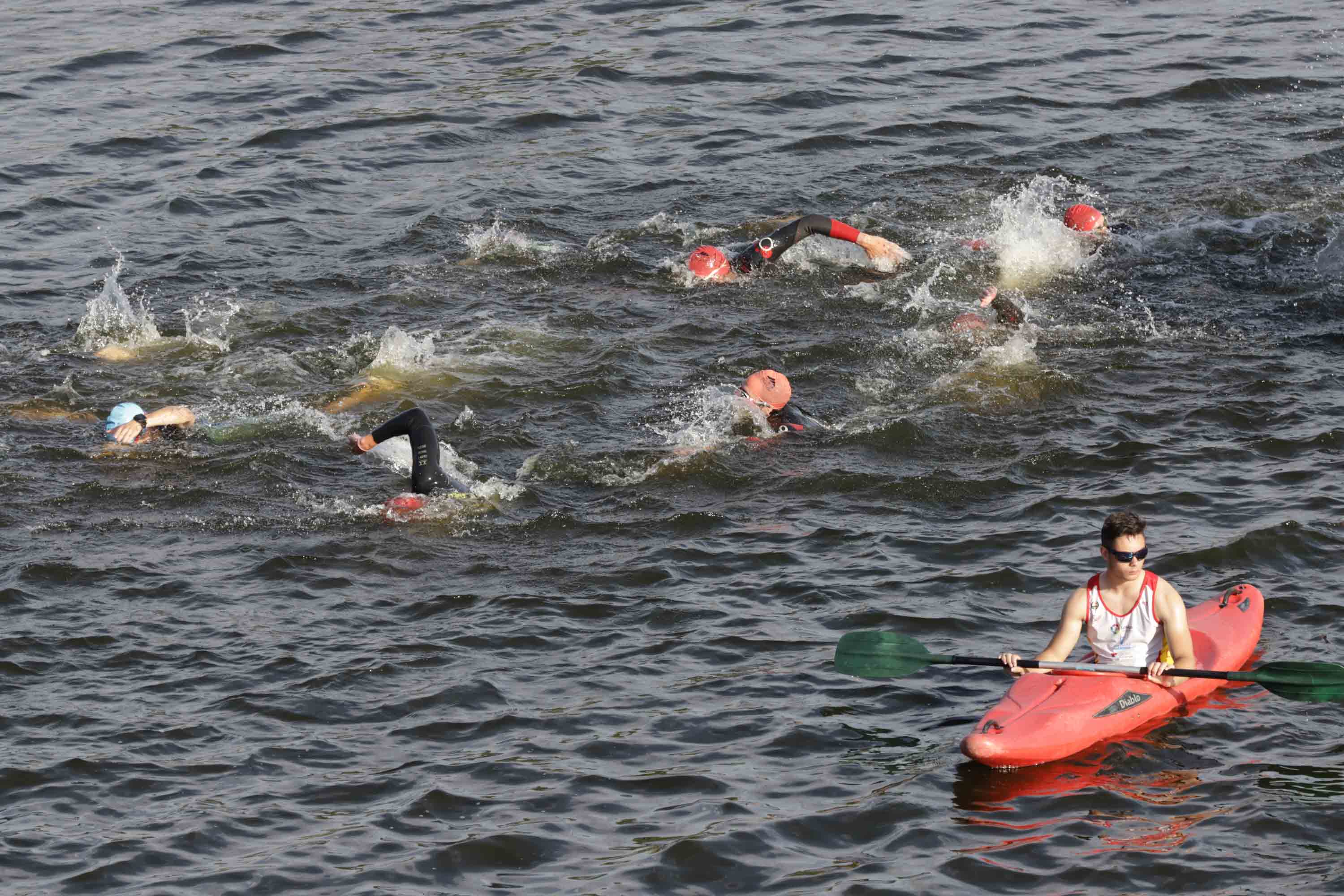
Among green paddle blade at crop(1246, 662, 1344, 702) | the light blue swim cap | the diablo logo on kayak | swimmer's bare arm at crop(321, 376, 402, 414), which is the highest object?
the light blue swim cap

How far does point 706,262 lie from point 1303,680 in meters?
8.48

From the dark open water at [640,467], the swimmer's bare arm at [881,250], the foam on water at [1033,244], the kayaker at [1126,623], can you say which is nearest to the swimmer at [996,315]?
the dark open water at [640,467]

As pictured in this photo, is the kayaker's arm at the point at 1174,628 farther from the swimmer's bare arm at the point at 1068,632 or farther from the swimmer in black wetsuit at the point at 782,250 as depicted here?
the swimmer in black wetsuit at the point at 782,250

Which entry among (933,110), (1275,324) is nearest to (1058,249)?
(1275,324)

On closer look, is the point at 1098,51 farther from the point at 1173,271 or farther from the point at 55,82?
the point at 55,82

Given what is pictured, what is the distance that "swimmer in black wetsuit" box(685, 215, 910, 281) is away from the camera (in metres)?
14.7

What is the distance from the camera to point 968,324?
13.4 m

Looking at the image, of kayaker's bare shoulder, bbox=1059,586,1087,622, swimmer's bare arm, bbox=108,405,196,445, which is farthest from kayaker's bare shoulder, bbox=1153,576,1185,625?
swimmer's bare arm, bbox=108,405,196,445

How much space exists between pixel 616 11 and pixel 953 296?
41.6 feet

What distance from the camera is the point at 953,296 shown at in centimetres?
1455

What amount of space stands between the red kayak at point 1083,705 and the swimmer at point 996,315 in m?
5.15

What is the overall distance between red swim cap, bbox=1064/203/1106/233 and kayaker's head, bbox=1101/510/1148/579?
27.4 ft

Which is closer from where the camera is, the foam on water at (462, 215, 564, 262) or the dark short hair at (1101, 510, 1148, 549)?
the dark short hair at (1101, 510, 1148, 549)

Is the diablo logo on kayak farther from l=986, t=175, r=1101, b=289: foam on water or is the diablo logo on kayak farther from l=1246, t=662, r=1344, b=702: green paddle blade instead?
l=986, t=175, r=1101, b=289: foam on water
